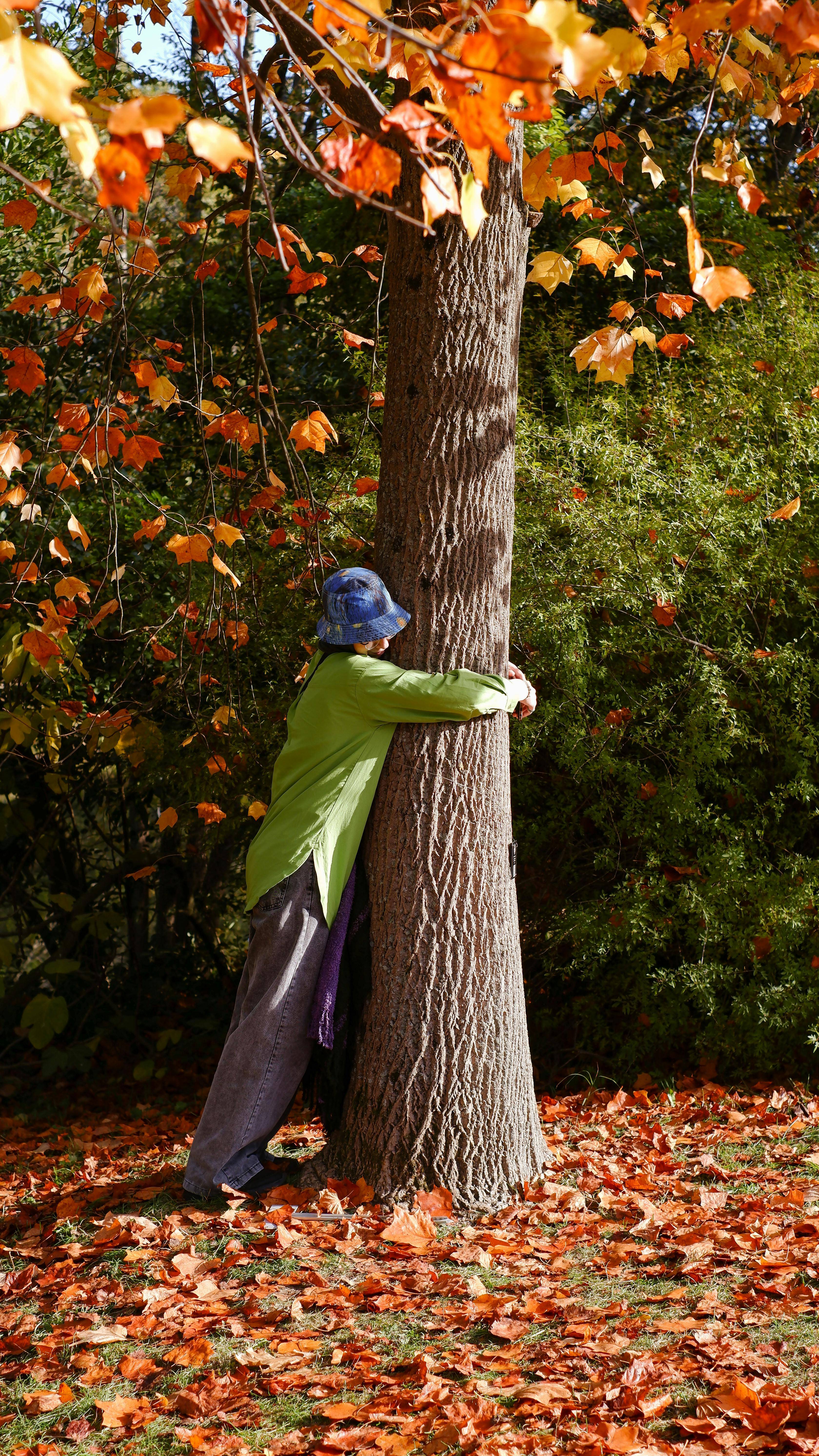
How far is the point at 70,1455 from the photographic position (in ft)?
7.61

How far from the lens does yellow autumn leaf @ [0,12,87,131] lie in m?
1.53

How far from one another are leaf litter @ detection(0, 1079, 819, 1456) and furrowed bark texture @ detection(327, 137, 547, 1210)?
0.19 m

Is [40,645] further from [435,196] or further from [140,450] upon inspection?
[435,196]

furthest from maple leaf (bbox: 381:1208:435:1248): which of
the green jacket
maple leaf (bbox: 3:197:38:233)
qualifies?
maple leaf (bbox: 3:197:38:233)

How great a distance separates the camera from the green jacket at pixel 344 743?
3.47 m

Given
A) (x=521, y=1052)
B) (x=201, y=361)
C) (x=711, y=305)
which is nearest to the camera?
(x=711, y=305)

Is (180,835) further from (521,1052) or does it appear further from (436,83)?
(436,83)

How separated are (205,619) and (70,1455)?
383 centimetres

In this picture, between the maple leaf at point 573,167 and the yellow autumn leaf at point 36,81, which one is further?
the maple leaf at point 573,167

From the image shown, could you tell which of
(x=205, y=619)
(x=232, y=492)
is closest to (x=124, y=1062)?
(x=205, y=619)

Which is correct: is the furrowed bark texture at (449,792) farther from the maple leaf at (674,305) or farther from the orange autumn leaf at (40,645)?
the orange autumn leaf at (40,645)

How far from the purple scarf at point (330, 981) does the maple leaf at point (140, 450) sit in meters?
1.81

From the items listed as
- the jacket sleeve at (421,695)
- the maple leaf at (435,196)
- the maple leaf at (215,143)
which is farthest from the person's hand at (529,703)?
the maple leaf at (215,143)

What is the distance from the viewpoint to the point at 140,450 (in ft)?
13.9
